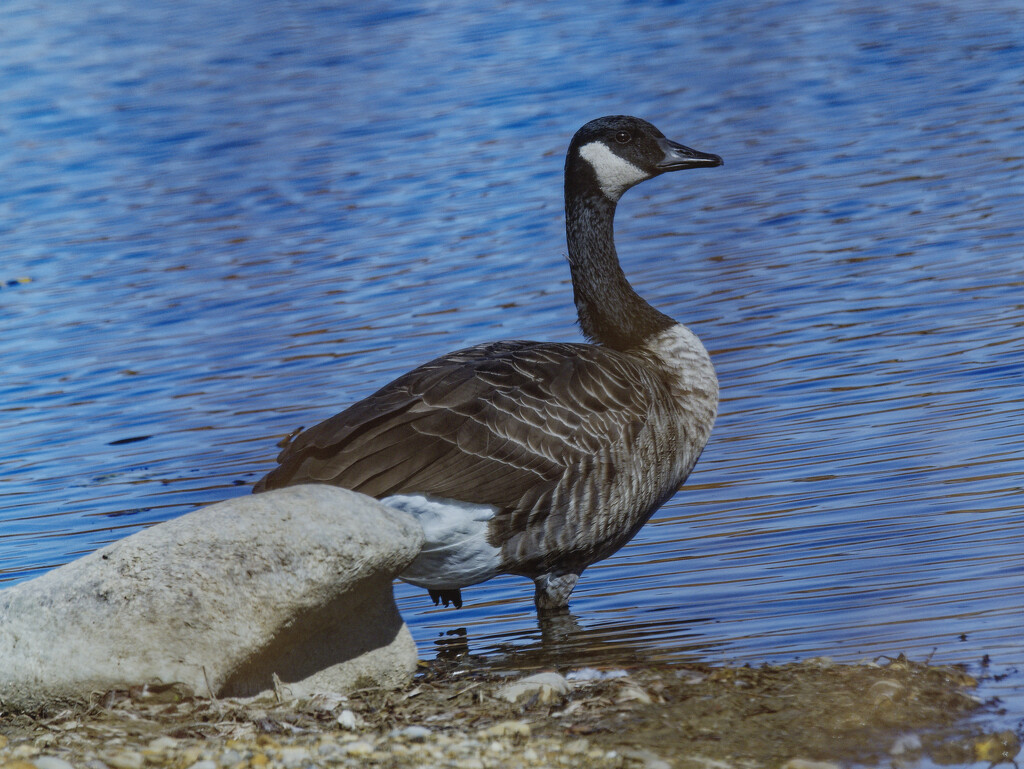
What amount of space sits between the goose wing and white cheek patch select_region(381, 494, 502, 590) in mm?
54

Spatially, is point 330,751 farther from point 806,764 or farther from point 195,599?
point 806,764

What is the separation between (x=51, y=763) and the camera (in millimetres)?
4629

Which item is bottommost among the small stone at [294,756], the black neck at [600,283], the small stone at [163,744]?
the small stone at [294,756]

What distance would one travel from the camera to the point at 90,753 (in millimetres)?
4832

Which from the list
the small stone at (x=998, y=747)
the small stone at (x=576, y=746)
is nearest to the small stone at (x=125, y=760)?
the small stone at (x=576, y=746)

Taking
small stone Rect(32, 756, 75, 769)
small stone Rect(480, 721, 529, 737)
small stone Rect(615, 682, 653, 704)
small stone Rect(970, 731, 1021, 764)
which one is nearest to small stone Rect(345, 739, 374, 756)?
small stone Rect(480, 721, 529, 737)

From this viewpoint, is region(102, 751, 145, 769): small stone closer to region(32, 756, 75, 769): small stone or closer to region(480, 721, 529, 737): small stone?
region(32, 756, 75, 769): small stone

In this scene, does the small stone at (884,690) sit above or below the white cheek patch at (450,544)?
below

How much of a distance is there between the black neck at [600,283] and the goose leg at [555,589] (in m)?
1.55

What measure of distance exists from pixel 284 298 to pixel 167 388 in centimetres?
206

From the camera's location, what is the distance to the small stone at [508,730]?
5.03m

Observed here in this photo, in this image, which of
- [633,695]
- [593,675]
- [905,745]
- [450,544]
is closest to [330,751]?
[633,695]

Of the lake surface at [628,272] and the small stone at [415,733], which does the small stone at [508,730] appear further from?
the lake surface at [628,272]

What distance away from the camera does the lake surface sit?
6859 mm
